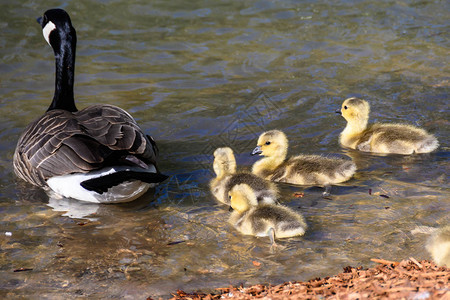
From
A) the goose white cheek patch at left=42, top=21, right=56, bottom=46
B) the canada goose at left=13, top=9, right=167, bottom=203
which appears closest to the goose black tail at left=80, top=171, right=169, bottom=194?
the canada goose at left=13, top=9, right=167, bottom=203

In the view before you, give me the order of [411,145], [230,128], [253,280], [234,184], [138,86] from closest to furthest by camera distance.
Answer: [253,280] → [234,184] → [411,145] → [230,128] → [138,86]

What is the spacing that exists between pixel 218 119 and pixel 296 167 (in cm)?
230

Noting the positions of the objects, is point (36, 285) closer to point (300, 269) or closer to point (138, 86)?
point (300, 269)

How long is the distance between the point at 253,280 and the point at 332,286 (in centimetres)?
67

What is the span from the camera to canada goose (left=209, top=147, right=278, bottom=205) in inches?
224

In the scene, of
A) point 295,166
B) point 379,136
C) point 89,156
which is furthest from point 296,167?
point 89,156

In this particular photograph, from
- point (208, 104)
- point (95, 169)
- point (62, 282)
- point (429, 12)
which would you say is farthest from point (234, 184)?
point (429, 12)

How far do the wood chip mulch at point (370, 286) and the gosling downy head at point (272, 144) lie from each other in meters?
2.16

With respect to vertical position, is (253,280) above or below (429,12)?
below

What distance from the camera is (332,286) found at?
13.0 feet

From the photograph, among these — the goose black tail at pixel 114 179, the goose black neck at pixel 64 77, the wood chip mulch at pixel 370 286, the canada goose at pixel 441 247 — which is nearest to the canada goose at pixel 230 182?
the goose black tail at pixel 114 179

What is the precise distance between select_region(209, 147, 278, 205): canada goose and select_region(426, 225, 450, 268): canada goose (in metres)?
1.75

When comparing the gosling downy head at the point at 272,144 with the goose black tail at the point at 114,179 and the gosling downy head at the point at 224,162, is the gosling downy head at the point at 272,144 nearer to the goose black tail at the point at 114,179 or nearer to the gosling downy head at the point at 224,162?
the gosling downy head at the point at 224,162

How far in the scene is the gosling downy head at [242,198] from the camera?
5305 millimetres
